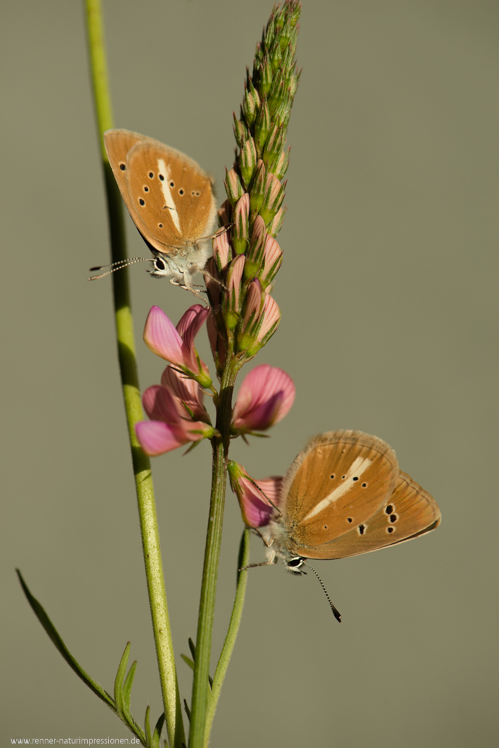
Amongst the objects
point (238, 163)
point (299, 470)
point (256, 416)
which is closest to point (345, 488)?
point (299, 470)

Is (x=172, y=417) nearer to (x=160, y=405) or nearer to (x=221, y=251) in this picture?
(x=160, y=405)

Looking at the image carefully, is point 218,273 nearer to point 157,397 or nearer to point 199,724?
point 157,397

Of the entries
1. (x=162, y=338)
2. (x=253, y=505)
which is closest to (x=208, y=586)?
(x=253, y=505)

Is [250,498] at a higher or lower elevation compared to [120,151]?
lower

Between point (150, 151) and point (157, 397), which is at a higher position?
point (150, 151)

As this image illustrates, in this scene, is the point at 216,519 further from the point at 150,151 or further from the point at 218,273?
the point at 150,151

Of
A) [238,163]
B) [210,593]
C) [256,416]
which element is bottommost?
[210,593]

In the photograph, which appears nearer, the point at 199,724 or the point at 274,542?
the point at 199,724
